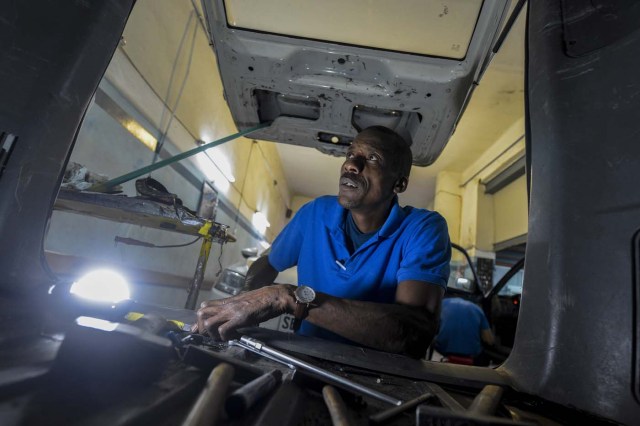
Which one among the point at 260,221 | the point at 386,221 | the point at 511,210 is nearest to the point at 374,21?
the point at 386,221

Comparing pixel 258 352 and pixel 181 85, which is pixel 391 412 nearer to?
pixel 258 352

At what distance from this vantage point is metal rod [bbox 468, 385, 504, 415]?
0.56 m

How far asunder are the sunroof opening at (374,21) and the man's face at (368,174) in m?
0.51

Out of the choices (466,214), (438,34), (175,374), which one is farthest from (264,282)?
(466,214)

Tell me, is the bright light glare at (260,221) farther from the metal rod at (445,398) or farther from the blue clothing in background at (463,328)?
the metal rod at (445,398)

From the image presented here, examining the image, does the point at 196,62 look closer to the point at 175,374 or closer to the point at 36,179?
the point at 36,179

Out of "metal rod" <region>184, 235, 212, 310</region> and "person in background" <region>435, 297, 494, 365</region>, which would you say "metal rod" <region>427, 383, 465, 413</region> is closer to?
"metal rod" <region>184, 235, 212, 310</region>

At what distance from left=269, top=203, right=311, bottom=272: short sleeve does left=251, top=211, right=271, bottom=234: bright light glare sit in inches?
172

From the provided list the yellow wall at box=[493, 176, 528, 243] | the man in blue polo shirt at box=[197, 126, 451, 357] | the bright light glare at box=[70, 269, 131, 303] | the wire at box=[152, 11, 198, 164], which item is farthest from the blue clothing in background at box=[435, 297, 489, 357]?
the wire at box=[152, 11, 198, 164]

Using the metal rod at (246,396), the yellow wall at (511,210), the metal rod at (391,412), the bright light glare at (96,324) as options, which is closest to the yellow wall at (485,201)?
the yellow wall at (511,210)

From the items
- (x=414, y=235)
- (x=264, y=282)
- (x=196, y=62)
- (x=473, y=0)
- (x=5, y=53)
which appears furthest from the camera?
(x=196, y=62)

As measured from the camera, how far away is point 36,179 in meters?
0.83

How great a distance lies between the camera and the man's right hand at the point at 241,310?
0.91 meters

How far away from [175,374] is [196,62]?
3.54 metres
